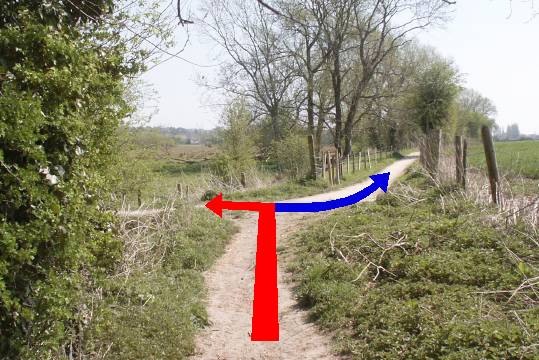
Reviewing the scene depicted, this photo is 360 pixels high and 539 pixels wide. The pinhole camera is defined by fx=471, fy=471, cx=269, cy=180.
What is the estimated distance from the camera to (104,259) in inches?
226

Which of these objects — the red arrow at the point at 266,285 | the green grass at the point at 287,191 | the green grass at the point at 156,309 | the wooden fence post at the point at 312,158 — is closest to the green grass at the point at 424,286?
the red arrow at the point at 266,285

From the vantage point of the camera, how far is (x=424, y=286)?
643 centimetres

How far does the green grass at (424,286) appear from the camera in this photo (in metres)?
4.86

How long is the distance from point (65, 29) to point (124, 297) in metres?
3.53

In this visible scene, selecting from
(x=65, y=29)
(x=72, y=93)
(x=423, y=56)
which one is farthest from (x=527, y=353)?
(x=423, y=56)

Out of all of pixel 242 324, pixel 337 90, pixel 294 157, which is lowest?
pixel 242 324

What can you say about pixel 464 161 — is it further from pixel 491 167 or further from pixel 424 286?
pixel 424 286

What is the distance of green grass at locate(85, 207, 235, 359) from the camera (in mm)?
A: 5328

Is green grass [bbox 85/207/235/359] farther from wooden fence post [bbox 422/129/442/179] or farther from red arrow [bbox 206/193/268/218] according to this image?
wooden fence post [bbox 422/129/442/179]

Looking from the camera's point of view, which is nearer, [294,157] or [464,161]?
[464,161]

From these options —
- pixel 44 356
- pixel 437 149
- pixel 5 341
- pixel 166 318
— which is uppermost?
pixel 437 149

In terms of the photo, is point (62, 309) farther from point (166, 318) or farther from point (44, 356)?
point (166, 318)

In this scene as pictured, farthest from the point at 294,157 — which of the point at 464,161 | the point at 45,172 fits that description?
the point at 45,172

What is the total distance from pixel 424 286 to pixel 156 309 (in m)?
3.64
